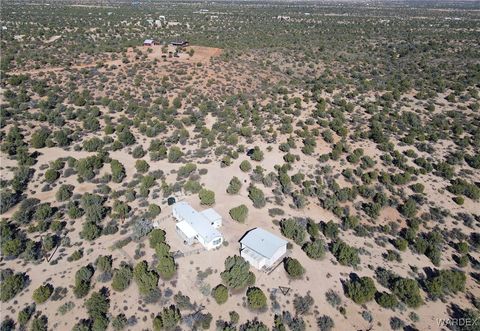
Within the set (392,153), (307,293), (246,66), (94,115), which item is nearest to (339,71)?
(246,66)

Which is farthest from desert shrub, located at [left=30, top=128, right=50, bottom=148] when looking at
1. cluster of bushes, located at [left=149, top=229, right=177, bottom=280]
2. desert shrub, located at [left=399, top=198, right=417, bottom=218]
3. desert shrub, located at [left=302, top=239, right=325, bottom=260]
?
desert shrub, located at [left=399, top=198, right=417, bottom=218]

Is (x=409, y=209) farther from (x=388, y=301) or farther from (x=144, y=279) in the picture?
(x=144, y=279)

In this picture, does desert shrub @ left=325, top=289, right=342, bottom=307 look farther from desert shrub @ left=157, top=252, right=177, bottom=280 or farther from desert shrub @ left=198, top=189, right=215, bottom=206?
desert shrub @ left=198, top=189, right=215, bottom=206

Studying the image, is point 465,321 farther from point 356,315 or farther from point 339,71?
point 339,71

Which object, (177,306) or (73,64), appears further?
(73,64)

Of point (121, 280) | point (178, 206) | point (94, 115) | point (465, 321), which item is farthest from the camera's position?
point (94, 115)
